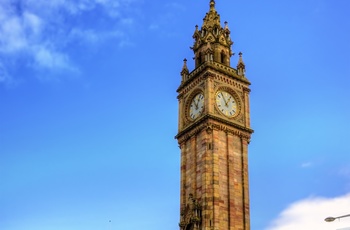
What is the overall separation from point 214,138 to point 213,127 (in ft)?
4.95

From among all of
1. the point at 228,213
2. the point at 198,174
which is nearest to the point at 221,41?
the point at 198,174

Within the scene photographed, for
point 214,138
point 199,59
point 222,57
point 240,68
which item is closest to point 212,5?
point 222,57

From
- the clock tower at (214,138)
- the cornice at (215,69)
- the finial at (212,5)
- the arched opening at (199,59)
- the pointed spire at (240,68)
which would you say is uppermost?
the finial at (212,5)

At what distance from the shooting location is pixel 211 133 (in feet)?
239

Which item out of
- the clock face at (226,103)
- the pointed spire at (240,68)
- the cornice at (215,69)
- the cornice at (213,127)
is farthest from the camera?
the pointed spire at (240,68)

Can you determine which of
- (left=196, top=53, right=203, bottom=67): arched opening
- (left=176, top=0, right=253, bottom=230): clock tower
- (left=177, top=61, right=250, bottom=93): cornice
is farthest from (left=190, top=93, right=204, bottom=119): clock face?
(left=196, top=53, right=203, bottom=67): arched opening

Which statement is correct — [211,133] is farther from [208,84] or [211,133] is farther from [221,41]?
[221,41]

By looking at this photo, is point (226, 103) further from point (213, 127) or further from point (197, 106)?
point (213, 127)

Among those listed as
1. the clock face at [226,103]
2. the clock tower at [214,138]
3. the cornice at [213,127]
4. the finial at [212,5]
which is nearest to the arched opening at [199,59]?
the clock tower at [214,138]

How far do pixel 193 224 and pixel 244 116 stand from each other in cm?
1768

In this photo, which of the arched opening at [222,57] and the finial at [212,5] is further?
the finial at [212,5]

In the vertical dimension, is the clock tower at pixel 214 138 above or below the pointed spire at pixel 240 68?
below

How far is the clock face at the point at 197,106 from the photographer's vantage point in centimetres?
7628

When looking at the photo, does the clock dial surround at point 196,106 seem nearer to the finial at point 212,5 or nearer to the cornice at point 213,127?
the cornice at point 213,127
